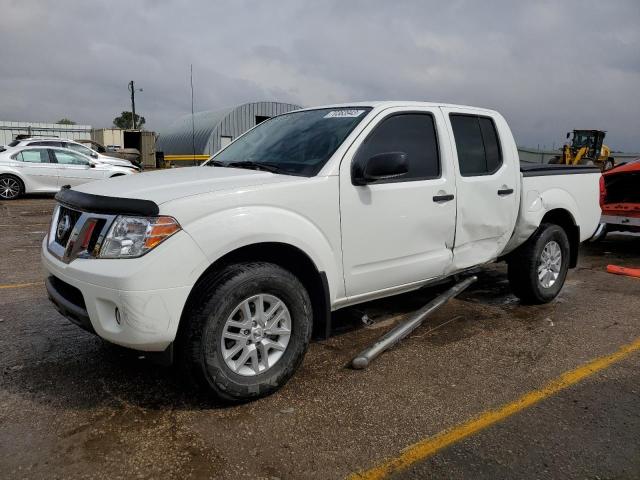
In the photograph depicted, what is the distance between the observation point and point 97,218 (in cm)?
273

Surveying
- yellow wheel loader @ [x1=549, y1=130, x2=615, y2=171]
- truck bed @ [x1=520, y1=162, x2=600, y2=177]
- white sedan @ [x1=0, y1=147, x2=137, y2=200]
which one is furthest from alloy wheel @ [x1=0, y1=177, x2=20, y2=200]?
yellow wheel loader @ [x1=549, y1=130, x2=615, y2=171]

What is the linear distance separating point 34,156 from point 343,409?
14213mm

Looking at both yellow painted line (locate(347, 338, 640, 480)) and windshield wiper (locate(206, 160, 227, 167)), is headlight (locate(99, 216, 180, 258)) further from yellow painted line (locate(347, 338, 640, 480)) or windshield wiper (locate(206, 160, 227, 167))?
yellow painted line (locate(347, 338, 640, 480))

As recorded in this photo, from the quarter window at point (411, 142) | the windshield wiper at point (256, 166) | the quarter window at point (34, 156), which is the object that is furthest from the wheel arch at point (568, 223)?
the quarter window at point (34, 156)

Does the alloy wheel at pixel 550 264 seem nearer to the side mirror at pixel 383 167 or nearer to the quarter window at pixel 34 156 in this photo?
the side mirror at pixel 383 167

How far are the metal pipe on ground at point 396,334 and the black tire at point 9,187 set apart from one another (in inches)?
535

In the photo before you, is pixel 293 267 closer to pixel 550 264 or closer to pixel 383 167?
pixel 383 167

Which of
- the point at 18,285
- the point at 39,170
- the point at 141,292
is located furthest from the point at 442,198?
the point at 39,170

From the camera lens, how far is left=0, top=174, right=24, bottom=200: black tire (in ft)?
45.6

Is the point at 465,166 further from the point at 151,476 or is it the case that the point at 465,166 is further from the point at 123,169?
the point at 123,169

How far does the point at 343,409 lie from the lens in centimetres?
294

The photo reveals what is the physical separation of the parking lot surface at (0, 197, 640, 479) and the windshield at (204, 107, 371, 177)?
4.54 feet

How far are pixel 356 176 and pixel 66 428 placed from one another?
2.18m

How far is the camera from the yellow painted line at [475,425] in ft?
7.85
